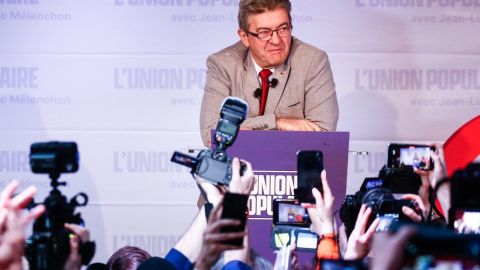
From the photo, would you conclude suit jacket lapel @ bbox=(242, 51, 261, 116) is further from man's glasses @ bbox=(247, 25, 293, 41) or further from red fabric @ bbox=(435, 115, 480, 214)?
red fabric @ bbox=(435, 115, 480, 214)

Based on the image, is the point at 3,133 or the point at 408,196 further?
the point at 3,133

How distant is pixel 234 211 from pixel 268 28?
1.84 meters

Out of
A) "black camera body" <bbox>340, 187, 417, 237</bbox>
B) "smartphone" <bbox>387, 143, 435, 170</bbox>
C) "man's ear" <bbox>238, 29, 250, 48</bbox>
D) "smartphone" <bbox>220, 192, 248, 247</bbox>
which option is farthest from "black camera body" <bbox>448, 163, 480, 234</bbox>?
"man's ear" <bbox>238, 29, 250, 48</bbox>

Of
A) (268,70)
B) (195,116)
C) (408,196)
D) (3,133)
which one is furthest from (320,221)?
(3,133)

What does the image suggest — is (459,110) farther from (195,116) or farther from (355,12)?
(195,116)

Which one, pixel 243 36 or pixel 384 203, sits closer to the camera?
pixel 384 203

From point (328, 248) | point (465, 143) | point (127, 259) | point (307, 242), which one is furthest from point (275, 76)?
point (465, 143)

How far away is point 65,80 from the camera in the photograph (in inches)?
177

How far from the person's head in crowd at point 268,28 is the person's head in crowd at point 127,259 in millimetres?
1524

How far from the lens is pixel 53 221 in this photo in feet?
5.84

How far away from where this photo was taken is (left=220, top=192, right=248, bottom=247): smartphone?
189 centimetres

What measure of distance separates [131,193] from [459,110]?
8.68 ft

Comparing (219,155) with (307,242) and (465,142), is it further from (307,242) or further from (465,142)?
(465,142)

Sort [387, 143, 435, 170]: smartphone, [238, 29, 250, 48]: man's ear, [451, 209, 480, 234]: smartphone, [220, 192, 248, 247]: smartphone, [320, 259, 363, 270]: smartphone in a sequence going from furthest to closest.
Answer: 1. [238, 29, 250, 48]: man's ear
2. [387, 143, 435, 170]: smartphone
3. [451, 209, 480, 234]: smartphone
4. [220, 192, 248, 247]: smartphone
5. [320, 259, 363, 270]: smartphone
